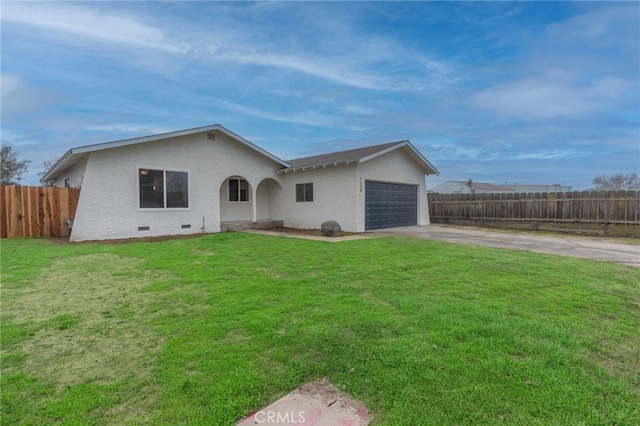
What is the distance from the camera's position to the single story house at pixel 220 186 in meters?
11.7

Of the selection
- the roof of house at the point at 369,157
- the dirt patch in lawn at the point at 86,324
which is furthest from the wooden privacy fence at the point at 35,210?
the roof of house at the point at 369,157

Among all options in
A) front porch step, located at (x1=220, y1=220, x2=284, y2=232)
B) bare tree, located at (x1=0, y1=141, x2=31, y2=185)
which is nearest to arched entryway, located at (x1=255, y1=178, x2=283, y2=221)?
front porch step, located at (x1=220, y1=220, x2=284, y2=232)

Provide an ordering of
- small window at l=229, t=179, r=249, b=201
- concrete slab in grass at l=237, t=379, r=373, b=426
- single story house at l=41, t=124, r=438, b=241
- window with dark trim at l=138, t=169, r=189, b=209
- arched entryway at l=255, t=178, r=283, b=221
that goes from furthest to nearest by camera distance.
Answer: arched entryway at l=255, t=178, r=283, b=221, small window at l=229, t=179, r=249, b=201, window with dark trim at l=138, t=169, r=189, b=209, single story house at l=41, t=124, r=438, b=241, concrete slab in grass at l=237, t=379, r=373, b=426

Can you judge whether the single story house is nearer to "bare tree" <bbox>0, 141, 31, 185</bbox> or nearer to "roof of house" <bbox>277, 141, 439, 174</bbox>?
"roof of house" <bbox>277, 141, 439, 174</bbox>

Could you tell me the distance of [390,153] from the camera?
15500 mm

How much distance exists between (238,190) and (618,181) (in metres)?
38.3

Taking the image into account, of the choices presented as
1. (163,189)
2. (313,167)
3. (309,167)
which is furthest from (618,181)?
(163,189)

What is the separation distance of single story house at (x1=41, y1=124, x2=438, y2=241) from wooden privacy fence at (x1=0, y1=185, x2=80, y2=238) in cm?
116

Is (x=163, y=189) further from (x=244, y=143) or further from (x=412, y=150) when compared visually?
(x=412, y=150)

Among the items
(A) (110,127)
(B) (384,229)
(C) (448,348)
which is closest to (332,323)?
(C) (448,348)

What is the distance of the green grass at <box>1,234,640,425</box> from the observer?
2.16m

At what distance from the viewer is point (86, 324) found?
3.68 m

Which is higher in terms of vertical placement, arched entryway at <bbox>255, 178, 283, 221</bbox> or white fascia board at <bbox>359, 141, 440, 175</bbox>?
white fascia board at <bbox>359, 141, 440, 175</bbox>

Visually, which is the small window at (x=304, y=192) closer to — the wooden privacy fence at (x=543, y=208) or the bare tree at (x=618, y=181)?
the wooden privacy fence at (x=543, y=208)
